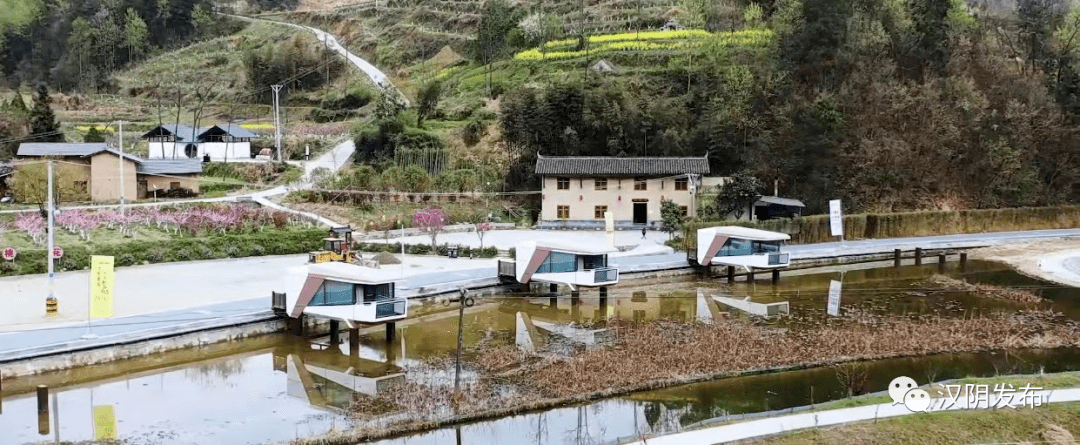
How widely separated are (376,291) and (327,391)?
14.0ft

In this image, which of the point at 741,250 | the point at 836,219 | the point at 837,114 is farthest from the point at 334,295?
the point at 837,114

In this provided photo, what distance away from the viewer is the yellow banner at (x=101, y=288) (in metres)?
21.2

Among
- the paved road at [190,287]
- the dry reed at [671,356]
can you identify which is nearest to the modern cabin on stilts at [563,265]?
the paved road at [190,287]

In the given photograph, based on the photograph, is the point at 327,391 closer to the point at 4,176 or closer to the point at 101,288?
the point at 101,288

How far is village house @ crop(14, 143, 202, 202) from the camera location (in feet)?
141

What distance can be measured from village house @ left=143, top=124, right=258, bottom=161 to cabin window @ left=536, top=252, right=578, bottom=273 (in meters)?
32.9

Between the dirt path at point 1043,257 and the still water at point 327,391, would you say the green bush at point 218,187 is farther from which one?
the dirt path at point 1043,257

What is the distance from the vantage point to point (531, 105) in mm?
50781

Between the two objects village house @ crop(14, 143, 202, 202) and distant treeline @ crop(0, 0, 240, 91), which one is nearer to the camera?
village house @ crop(14, 143, 202, 202)

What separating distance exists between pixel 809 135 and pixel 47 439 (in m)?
40.5

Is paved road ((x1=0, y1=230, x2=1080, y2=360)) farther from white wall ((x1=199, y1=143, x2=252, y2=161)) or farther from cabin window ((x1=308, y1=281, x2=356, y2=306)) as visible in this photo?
white wall ((x1=199, y1=143, x2=252, y2=161))

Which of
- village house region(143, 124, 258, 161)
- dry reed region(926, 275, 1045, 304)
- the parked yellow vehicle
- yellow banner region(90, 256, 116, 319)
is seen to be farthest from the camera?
village house region(143, 124, 258, 161)

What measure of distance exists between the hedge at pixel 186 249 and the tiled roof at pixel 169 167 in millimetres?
11321

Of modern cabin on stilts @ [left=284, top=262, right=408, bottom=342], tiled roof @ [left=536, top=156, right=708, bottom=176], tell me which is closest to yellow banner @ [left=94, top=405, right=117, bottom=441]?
A: modern cabin on stilts @ [left=284, top=262, right=408, bottom=342]
